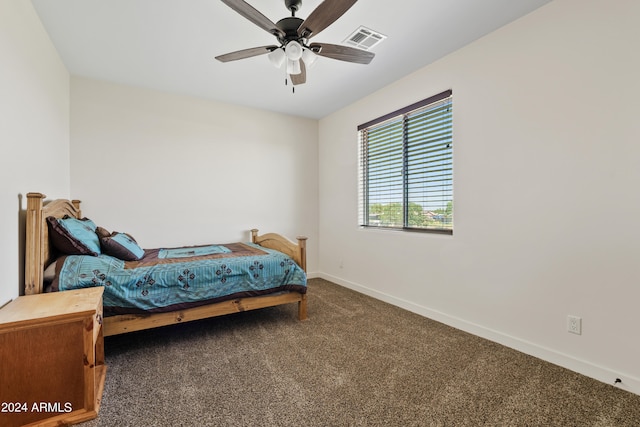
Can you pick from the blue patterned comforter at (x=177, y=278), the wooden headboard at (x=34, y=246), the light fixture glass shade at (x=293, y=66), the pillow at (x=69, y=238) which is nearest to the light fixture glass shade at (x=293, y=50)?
the light fixture glass shade at (x=293, y=66)

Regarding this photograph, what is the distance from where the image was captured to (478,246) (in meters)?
2.48

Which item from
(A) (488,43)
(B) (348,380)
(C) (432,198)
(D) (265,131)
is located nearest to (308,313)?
(B) (348,380)

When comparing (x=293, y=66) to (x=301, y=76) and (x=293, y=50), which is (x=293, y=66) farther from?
(x=301, y=76)

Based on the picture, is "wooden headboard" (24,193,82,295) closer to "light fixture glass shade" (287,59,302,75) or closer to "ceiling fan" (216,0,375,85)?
"ceiling fan" (216,0,375,85)

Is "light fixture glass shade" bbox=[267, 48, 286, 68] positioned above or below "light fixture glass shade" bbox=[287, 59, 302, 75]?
above

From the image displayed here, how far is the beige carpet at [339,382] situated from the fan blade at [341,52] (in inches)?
87.1

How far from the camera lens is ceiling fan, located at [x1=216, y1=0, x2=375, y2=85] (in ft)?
5.25

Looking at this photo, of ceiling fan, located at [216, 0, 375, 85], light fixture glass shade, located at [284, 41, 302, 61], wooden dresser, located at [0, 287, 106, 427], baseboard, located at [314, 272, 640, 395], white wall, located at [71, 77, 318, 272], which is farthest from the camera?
white wall, located at [71, 77, 318, 272]

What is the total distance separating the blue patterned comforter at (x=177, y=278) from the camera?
2.01 m

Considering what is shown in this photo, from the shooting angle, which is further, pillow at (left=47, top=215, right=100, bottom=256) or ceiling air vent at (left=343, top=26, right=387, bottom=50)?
ceiling air vent at (left=343, top=26, right=387, bottom=50)

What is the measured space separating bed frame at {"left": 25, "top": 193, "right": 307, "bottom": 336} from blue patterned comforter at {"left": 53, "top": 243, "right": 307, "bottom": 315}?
2.8 inches

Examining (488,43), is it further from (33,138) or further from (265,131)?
(33,138)

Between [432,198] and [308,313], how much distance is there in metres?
1.75

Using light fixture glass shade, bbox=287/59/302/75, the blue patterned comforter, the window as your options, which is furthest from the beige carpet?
light fixture glass shade, bbox=287/59/302/75
